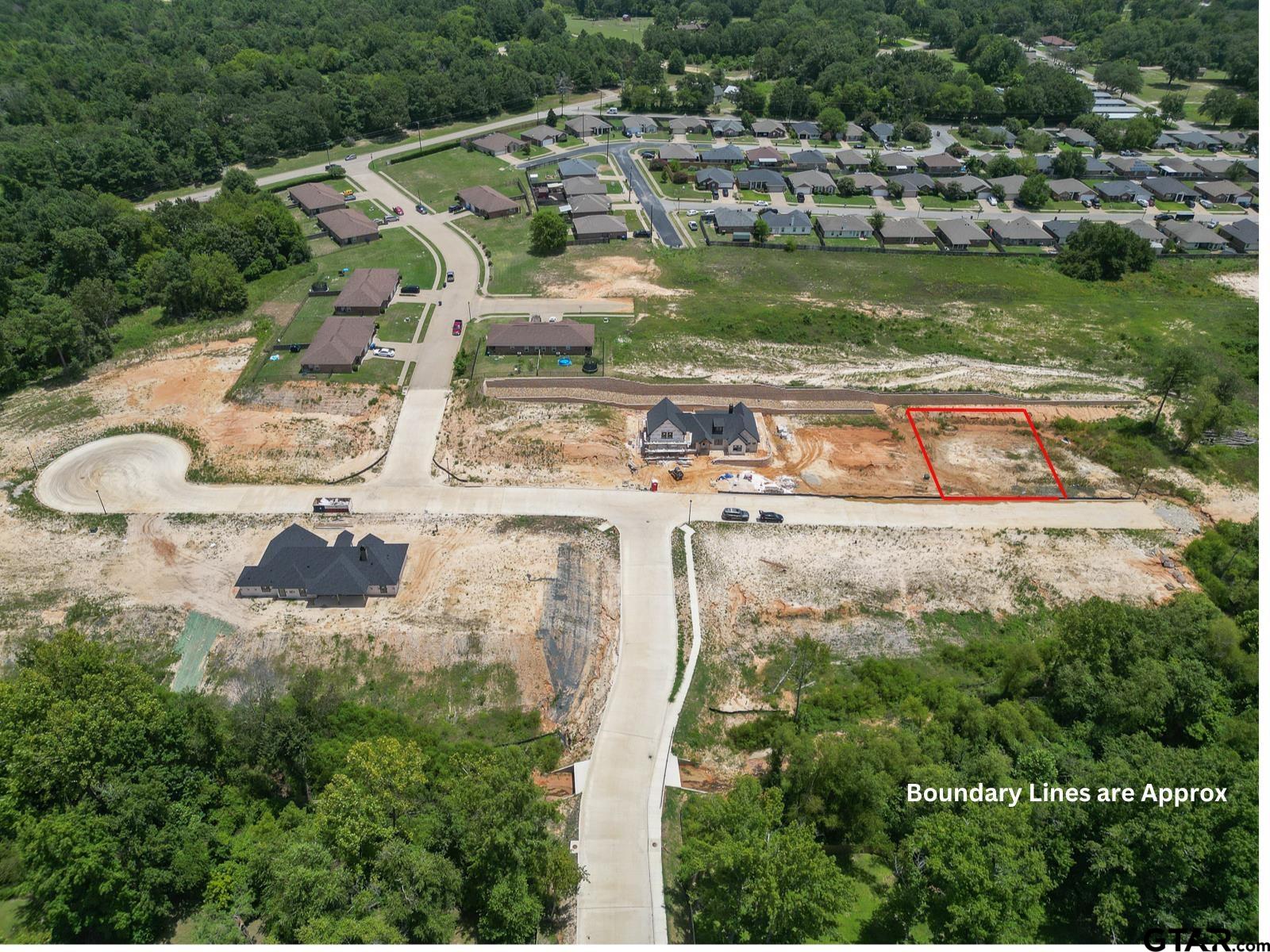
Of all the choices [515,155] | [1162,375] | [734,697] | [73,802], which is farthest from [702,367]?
[515,155]

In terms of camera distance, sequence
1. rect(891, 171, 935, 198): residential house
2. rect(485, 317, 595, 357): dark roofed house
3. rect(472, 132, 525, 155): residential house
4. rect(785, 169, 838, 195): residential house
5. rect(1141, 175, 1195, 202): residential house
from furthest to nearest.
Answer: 1. rect(472, 132, 525, 155): residential house
2. rect(891, 171, 935, 198): residential house
3. rect(1141, 175, 1195, 202): residential house
4. rect(785, 169, 838, 195): residential house
5. rect(485, 317, 595, 357): dark roofed house

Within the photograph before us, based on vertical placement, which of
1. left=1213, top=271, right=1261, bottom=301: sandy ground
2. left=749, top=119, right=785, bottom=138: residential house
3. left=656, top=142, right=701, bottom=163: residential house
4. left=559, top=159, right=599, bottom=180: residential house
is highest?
left=559, top=159, right=599, bottom=180: residential house

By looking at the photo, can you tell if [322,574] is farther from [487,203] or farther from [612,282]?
[487,203]

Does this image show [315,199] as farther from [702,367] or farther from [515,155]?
[702,367]

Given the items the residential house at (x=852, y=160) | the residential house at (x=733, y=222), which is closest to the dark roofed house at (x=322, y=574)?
the residential house at (x=733, y=222)

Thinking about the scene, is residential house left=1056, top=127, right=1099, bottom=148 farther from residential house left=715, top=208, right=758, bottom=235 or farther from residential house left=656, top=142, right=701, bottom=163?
residential house left=715, top=208, right=758, bottom=235

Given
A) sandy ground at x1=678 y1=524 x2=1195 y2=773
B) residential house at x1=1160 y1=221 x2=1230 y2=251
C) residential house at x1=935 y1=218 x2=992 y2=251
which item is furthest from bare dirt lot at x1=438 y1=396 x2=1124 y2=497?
residential house at x1=1160 y1=221 x2=1230 y2=251
